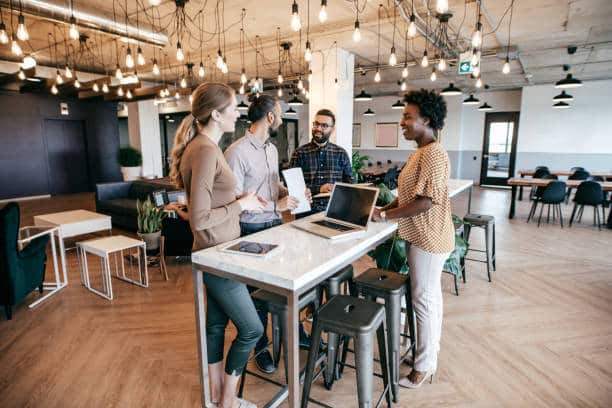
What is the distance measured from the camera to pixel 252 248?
5.63 feet

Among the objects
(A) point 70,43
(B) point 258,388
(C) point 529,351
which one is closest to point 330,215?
(B) point 258,388

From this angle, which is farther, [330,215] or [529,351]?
[529,351]

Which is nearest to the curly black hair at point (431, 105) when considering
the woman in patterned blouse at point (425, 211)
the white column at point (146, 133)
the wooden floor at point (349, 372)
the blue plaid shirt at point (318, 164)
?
the woman in patterned blouse at point (425, 211)

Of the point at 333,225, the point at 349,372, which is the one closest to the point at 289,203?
the point at 333,225

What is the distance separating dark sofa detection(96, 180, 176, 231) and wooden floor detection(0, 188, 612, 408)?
219cm

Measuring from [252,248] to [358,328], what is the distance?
1.99 feet

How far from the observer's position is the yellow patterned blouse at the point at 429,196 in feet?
6.42

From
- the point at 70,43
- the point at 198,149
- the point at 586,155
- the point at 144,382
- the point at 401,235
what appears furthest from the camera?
the point at 586,155

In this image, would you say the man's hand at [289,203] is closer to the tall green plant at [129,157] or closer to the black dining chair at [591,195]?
the black dining chair at [591,195]

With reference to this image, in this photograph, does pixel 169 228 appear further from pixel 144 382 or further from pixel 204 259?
pixel 204 259

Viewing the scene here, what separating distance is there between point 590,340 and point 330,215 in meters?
2.38

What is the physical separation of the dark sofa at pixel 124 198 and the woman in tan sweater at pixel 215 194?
471 centimetres

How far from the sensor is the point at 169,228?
427 centimetres

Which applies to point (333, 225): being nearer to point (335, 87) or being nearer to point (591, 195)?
point (335, 87)
